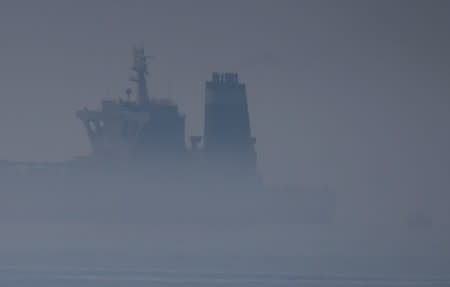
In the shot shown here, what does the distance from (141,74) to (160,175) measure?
4.69 meters

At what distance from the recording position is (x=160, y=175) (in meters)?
55.2

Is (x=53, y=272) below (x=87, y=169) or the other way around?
→ the other way around

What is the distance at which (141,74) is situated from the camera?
178 feet

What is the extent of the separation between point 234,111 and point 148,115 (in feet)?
13.2

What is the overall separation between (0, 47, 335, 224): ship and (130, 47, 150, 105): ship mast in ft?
0.15

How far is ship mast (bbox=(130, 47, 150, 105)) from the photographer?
54.0 metres

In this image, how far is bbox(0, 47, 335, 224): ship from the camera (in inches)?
2137

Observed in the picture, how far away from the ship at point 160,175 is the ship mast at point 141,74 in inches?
1.7

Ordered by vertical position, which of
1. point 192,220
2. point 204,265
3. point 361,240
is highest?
point 204,265

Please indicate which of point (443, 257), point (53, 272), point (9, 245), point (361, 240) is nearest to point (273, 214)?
point (361, 240)

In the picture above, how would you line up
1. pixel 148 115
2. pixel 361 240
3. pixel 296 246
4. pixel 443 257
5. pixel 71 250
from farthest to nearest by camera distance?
pixel 148 115 < pixel 361 240 < pixel 296 246 < pixel 71 250 < pixel 443 257

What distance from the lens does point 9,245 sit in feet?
131

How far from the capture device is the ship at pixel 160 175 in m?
54.3

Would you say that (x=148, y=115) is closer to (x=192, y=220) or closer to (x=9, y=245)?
(x=192, y=220)
